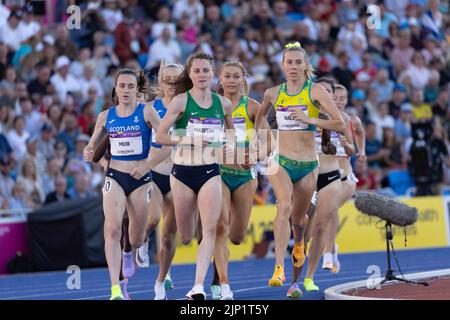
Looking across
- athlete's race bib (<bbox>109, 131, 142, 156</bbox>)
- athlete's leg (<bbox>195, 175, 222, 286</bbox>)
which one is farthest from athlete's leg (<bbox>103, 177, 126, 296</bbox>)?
athlete's leg (<bbox>195, 175, 222, 286</bbox>)

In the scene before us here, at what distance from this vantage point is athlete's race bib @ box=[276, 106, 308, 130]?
12109mm

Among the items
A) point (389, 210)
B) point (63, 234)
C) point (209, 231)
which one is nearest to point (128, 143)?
point (209, 231)

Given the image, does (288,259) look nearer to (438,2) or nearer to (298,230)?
(298,230)

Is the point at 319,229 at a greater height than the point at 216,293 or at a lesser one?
greater

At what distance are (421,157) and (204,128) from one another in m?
11.6

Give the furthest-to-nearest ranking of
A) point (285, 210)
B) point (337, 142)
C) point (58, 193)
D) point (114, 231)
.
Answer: point (58, 193)
point (337, 142)
point (285, 210)
point (114, 231)

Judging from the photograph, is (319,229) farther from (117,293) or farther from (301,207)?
(117,293)

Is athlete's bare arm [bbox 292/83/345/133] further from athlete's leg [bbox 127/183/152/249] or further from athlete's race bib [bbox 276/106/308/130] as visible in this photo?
athlete's leg [bbox 127/183/152/249]

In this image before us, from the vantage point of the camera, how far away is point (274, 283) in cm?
1167

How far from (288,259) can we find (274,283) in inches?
320

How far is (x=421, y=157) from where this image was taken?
2198 centimetres

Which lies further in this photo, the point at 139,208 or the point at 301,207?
the point at 301,207

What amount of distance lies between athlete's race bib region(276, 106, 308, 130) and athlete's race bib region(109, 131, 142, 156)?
5.14 ft
